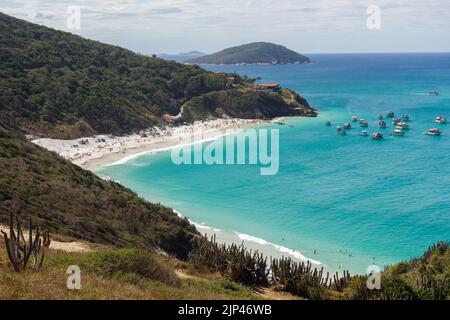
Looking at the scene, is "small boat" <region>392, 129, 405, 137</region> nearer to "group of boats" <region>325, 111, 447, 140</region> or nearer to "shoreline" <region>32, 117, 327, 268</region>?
"group of boats" <region>325, 111, 447, 140</region>

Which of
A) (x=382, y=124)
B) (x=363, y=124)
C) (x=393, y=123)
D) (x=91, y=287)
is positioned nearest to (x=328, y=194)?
(x=91, y=287)

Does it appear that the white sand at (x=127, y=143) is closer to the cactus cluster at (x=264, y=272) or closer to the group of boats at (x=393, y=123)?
the group of boats at (x=393, y=123)

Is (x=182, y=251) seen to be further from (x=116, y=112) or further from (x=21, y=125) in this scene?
(x=116, y=112)

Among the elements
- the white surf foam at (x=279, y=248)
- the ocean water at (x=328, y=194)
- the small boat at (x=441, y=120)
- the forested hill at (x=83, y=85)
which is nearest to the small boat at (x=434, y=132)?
the ocean water at (x=328, y=194)

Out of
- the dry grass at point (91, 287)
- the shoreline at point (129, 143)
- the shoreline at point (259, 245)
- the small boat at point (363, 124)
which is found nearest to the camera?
the dry grass at point (91, 287)

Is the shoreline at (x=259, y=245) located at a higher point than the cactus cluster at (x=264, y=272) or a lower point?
lower
